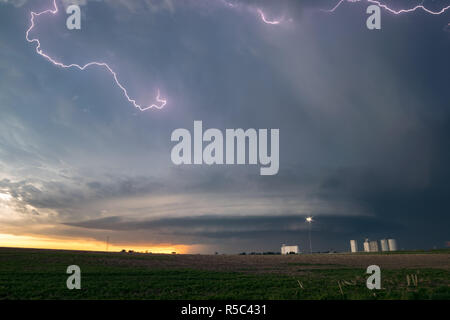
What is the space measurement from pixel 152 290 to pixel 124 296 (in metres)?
3.54
